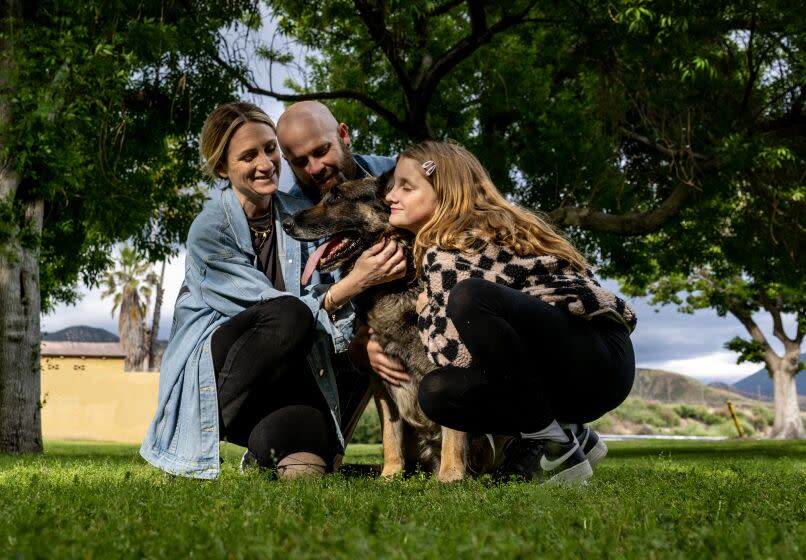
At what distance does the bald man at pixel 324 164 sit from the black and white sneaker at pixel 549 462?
109cm

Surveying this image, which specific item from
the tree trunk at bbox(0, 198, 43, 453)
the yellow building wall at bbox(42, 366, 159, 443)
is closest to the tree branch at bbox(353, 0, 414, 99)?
the tree trunk at bbox(0, 198, 43, 453)

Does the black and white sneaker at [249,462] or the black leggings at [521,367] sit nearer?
the black leggings at [521,367]

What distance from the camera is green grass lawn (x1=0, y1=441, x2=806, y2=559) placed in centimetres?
198

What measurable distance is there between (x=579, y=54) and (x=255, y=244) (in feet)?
27.5

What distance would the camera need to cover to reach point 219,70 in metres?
11.5

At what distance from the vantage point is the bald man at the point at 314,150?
4.90m

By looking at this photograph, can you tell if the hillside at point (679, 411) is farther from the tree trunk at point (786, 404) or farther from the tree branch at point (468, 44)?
the tree branch at point (468, 44)

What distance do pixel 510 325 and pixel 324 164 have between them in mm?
1840

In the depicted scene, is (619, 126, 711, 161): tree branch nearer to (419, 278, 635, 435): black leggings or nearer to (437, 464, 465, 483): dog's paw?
(419, 278, 635, 435): black leggings

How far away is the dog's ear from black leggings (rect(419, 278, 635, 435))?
96cm

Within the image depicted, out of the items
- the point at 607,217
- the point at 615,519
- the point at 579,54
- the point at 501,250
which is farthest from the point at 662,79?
the point at 615,519

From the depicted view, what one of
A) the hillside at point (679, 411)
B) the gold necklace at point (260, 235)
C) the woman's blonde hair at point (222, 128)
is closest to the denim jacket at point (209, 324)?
the gold necklace at point (260, 235)

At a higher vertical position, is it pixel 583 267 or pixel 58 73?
pixel 58 73

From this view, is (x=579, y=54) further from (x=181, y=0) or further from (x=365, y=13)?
(x=181, y=0)
